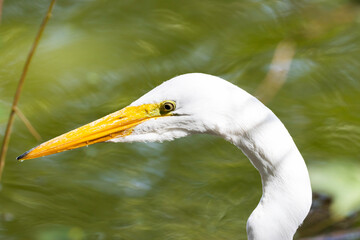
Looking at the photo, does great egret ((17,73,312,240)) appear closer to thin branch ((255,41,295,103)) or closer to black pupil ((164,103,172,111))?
black pupil ((164,103,172,111))

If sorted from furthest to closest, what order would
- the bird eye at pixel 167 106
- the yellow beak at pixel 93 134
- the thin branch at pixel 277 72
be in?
1. the thin branch at pixel 277 72
2. the yellow beak at pixel 93 134
3. the bird eye at pixel 167 106

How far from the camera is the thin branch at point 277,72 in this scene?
525 centimetres

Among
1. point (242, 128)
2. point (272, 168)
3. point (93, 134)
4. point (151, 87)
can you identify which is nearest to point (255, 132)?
point (242, 128)

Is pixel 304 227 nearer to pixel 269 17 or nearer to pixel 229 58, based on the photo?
pixel 229 58

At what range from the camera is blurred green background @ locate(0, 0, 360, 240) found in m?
4.28

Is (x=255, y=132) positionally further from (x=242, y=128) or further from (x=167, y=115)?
(x=167, y=115)

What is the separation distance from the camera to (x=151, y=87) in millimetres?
5320

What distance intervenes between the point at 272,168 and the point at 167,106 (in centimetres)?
53

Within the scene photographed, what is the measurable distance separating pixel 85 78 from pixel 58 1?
1.14 meters

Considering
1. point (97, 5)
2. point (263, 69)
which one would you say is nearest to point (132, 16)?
point (97, 5)

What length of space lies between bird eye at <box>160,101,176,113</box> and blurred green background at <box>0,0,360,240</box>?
149cm

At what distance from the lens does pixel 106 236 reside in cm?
420

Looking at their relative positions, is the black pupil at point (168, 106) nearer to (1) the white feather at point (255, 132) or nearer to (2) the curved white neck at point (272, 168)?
(1) the white feather at point (255, 132)

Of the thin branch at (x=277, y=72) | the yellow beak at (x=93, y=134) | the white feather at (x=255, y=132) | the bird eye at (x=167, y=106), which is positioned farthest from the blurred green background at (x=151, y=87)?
the bird eye at (x=167, y=106)
